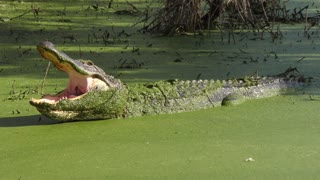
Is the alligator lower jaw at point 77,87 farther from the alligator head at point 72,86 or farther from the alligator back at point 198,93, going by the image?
the alligator back at point 198,93

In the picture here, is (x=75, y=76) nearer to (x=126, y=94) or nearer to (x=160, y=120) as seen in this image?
(x=126, y=94)

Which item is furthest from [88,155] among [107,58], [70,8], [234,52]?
[70,8]

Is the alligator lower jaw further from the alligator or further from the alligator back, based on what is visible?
the alligator back

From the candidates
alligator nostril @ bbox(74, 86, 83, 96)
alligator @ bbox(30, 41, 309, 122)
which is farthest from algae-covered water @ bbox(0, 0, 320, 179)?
alligator nostril @ bbox(74, 86, 83, 96)

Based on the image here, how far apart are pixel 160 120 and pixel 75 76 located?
0.62 m

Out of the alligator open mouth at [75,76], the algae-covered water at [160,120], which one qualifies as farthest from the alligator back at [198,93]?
the alligator open mouth at [75,76]

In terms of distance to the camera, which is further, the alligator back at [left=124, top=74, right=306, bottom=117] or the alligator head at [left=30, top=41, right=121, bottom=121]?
the alligator back at [left=124, top=74, right=306, bottom=117]

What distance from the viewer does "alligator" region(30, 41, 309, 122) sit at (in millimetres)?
4629

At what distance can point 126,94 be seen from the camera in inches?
195

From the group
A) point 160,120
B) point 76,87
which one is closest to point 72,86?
point 76,87

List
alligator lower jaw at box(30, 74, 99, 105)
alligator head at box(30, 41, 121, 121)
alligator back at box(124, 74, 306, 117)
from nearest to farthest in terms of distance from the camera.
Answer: alligator head at box(30, 41, 121, 121) → alligator lower jaw at box(30, 74, 99, 105) → alligator back at box(124, 74, 306, 117)

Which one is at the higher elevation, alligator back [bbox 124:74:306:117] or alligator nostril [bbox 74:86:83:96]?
alligator nostril [bbox 74:86:83:96]

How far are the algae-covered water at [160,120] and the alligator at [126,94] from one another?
0.31 ft

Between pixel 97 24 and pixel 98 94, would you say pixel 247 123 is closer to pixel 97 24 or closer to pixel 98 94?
pixel 98 94
